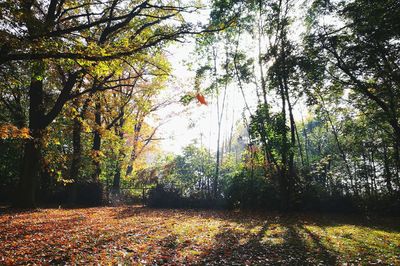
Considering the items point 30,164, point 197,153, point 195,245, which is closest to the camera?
point 195,245

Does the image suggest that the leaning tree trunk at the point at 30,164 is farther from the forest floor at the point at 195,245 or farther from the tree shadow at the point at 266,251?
the tree shadow at the point at 266,251

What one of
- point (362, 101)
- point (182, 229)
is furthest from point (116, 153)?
point (362, 101)

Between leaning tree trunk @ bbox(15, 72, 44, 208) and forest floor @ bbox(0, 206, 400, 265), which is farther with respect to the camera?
leaning tree trunk @ bbox(15, 72, 44, 208)

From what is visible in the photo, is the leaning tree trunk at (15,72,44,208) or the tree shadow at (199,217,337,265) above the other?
the leaning tree trunk at (15,72,44,208)

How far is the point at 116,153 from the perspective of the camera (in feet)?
73.6

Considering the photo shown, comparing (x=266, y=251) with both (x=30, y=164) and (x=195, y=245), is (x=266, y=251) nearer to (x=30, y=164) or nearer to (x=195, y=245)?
(x=195, y=245)

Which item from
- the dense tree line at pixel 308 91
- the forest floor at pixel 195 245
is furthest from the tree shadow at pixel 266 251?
the dense tree line at pixel 308 91

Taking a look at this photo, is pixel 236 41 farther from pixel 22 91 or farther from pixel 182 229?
pixel 22 91

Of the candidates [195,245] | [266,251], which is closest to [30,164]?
[195,245]

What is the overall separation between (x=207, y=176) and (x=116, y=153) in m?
8.98

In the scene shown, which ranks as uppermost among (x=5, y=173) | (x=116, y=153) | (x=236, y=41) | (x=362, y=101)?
(x=236, y=41)

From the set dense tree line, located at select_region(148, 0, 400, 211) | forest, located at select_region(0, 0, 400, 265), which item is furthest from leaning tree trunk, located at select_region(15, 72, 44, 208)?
dense tree line, located at select_region(148, 0, 400, 211)

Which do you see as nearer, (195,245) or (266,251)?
(266,251)

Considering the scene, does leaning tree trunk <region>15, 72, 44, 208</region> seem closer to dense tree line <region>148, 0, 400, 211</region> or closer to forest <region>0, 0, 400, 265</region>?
forest <region>0, 0, 400, 265</region>
